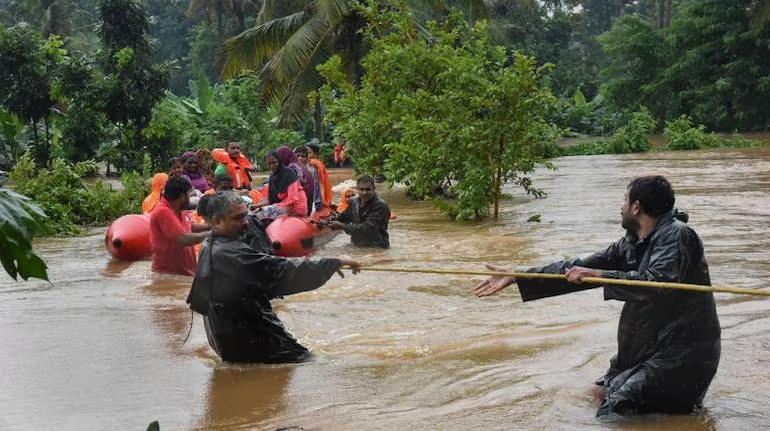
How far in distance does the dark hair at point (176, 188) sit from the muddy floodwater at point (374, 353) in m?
1.06

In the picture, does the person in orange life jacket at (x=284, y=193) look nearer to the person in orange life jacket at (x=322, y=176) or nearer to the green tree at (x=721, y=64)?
the person in orange life jacket at (x=322, y=176)

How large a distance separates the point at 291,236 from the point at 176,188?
2715 millimetres

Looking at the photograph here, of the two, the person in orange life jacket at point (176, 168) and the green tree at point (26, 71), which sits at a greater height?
the green tree at point (26, 71)

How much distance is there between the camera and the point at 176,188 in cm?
908

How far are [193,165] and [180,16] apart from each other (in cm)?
4793

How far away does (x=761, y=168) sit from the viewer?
22078 millimetres

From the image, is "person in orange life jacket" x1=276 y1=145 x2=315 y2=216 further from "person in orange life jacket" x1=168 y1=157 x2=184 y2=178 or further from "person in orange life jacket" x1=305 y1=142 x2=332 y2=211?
"person in orange life jacket" x1=168 y1=157 x2=184 y2=178

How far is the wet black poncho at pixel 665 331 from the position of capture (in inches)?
197

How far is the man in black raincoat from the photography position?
6227 mm

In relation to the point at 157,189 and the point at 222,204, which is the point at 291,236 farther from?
the point at 222,204

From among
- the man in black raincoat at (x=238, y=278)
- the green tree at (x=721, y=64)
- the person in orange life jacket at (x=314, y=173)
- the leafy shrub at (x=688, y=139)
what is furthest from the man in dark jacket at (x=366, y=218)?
the green tree at (x=721, y=64)

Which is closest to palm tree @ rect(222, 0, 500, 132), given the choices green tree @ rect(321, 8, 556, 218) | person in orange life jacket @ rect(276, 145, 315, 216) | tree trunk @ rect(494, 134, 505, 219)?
green tree @ rect(321, 8, 556, 218)

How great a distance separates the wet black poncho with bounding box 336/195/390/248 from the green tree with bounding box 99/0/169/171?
1197 cm

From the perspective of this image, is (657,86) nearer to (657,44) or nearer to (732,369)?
(657,44)
